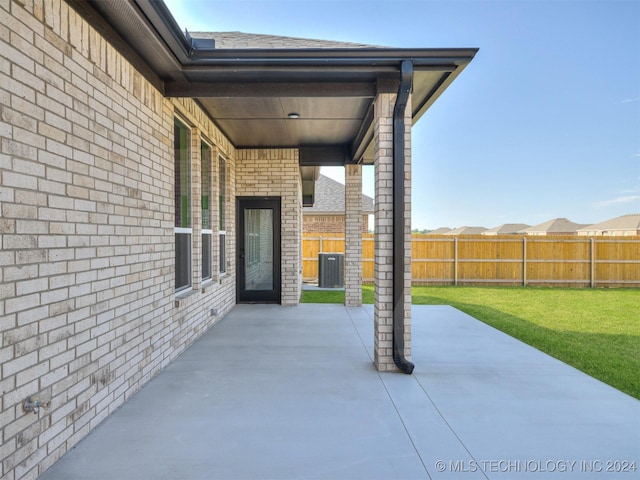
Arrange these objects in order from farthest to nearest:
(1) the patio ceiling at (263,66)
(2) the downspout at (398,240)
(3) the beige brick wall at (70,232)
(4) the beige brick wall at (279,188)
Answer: (4) the beige brick wall at (279,188)
(2) the downspout at (398,240)
(1) the patio ceiling at (263,66)
(3) the beige brick wall at (70,232)

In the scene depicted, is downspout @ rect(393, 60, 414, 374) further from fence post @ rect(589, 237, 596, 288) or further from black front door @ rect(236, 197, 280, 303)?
fence post @ rect(589, 237, 596, 288)

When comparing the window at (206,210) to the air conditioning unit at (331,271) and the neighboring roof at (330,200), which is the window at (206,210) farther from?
the neighboring roof at (330,200)

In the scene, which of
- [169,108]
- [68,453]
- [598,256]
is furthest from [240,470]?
[598,256]

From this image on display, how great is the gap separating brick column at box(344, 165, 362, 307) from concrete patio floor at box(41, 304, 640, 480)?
3.02 metres

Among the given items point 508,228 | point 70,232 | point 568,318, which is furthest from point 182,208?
point 508,228

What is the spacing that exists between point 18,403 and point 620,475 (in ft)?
11.8

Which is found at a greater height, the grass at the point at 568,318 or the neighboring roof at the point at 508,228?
the neighboring roof at the point at 508,228

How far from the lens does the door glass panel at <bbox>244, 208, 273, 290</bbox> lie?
754 cm

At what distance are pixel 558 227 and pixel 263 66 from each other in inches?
1425

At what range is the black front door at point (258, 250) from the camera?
24.6ft

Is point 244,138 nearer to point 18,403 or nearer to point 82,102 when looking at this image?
point 82,102

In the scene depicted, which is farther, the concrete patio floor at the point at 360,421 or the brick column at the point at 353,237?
the brick column at the point at 353,237

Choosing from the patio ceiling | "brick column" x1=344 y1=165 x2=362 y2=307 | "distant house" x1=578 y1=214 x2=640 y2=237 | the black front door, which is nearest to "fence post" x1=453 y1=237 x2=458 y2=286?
"brick column" x1=344 y1=165 x2=362 y2=307

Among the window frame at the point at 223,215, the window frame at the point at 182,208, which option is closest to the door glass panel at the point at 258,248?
the window frame at the point at 223,215
